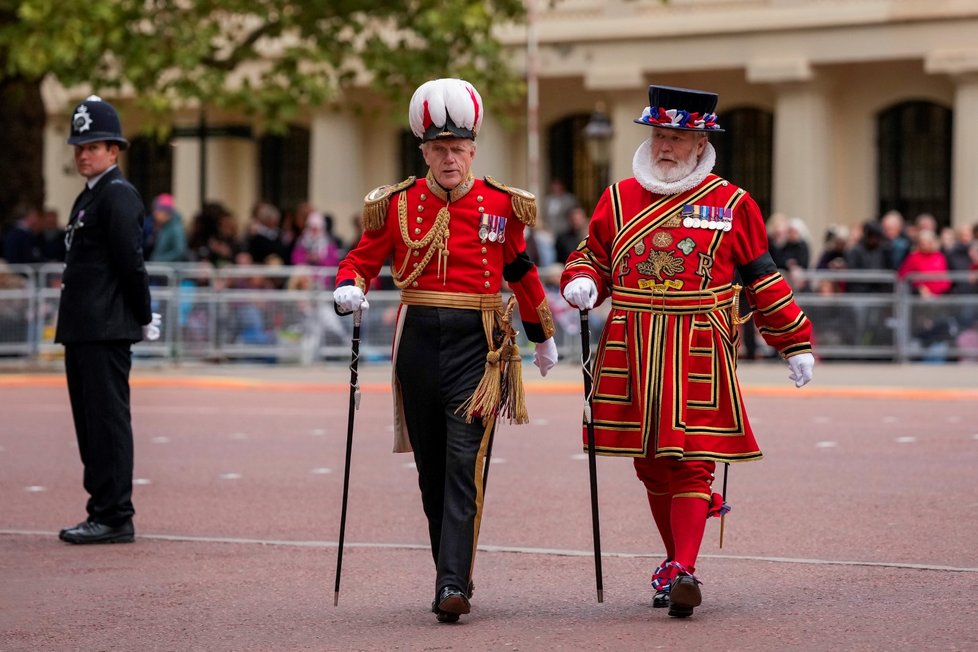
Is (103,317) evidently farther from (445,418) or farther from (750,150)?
(750,150)

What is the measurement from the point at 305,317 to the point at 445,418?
1502cm

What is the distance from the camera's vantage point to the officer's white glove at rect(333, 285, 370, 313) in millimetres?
7711

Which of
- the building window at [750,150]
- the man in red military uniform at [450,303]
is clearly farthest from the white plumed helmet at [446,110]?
the building window at [750,150]

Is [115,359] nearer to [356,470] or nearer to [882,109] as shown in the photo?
[356,470]

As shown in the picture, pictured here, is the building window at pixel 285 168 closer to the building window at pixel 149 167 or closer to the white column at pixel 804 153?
the building window at pixel 149 167

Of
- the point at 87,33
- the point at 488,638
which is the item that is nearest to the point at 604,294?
the point at 488,638

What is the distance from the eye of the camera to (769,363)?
896 inches

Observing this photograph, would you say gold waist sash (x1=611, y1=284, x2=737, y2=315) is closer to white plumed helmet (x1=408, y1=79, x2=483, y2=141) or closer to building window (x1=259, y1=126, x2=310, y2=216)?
white plumed helmet (x1=408, y1=79, x2=483, y2=141)

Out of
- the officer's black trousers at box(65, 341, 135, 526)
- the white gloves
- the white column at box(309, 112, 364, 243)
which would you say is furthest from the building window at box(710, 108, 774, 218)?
the officer's black trousers at box(65, 341, 135, 526)

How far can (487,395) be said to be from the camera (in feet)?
25.0

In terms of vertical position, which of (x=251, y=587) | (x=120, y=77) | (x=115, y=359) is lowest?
(x=251, y=587)

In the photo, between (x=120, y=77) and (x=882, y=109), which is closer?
(x=120, y=77)

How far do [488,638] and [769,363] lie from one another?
15906 mm

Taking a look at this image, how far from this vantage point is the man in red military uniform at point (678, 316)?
7672mm
